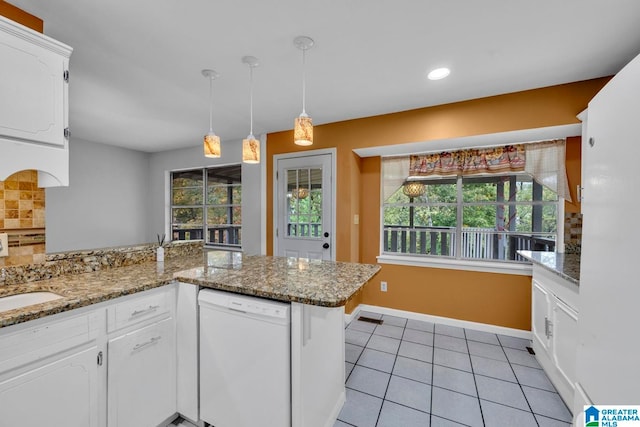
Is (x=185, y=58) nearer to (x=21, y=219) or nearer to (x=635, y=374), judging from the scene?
(x=21, y=219)

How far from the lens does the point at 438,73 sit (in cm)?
206

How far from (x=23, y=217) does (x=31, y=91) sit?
2.38 feet

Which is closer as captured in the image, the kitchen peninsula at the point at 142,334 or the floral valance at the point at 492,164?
the kitchen peninsula at the point at 142,334

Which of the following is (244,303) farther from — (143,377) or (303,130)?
(303,130)

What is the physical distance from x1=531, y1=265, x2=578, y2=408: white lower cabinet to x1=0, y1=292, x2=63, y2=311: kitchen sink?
Result: 9.83 ft

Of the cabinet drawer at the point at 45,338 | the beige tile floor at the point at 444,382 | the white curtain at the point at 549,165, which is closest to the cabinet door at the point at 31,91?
the cabinet drawer at the point at 45,338

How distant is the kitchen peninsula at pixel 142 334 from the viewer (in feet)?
3.63

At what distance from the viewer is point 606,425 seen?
3.42 feet

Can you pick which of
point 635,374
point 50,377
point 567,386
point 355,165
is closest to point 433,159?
point 355,165

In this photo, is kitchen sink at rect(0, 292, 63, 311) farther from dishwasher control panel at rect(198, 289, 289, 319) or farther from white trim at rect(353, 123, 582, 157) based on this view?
white trim at rect(353, 123, 582, 157)

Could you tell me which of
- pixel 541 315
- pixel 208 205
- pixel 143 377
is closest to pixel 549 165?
pixel 541 315

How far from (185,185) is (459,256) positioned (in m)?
4.63

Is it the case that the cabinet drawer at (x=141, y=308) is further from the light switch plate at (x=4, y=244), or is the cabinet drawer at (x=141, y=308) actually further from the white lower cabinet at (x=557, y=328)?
the white lower cabinet at (x=557, y=328)

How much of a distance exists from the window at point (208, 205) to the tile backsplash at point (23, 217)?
270 cm
